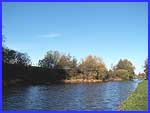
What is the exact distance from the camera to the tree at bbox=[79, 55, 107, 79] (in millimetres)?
103438

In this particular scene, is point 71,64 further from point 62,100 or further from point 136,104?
point 136,104

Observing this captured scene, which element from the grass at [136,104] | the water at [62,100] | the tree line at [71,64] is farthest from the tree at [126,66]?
the grass at [136,104]

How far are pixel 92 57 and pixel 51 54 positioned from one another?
13494 mm

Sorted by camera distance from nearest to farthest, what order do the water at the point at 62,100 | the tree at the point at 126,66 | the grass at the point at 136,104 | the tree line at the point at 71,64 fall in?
1. the grass at the point at 136,104
2. the water at the point at 62,100
3. the tree line at the point at 71,64
4. the tree at the point at 126,66

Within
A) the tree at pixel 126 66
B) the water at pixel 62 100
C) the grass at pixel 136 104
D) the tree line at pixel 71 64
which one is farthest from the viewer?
the tree at pixel 126 66

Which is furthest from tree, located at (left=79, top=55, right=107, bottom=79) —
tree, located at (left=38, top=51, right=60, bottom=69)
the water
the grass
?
the grass

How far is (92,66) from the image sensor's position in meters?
104

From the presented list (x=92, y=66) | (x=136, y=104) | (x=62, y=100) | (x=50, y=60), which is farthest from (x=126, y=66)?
(x=136, y=104)

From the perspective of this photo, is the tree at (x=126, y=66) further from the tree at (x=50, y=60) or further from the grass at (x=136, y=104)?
the grass at (x=136, y=104)

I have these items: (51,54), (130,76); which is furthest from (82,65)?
(130,76)

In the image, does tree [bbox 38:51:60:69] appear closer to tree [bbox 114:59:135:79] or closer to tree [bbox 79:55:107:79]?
tree [bbox 79:55:107:79]

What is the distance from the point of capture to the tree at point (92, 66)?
339 feet

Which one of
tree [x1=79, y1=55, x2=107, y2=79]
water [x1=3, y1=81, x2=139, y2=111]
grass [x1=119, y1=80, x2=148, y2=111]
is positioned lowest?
water [x1=3, y1=81, x2=139, y2=111]

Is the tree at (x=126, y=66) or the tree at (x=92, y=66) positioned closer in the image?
the tree at (x=92, y=66)
